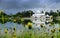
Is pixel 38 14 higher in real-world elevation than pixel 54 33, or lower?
higher

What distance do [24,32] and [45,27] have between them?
27 cm

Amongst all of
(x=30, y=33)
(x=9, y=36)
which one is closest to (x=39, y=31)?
(x=30, y=33)

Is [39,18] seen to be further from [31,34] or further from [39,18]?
[31,34]

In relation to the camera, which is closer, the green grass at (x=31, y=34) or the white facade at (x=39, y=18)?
the green grass at (x=31, y=34)

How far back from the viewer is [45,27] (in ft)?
8.66

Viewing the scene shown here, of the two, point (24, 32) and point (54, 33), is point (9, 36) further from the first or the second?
point (54, 33)

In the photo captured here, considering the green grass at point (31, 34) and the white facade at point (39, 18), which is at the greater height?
the white facade at point (39, 18)

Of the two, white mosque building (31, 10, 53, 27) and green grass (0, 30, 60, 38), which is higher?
white mosque building (31, 10, 53, 27)

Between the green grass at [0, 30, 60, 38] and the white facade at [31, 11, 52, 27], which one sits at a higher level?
the white facade at [31, 11, 52, 27]

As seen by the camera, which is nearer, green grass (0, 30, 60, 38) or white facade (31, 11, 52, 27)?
green grass (0, 30, 60, 38)

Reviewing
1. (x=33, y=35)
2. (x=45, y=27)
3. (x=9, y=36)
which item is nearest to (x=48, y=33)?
(x=45, y=27)

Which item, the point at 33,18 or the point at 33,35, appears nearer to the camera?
the point at 33,35

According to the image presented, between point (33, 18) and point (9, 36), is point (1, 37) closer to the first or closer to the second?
point (9, 36)

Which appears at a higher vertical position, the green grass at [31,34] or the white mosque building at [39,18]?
the white mosque building at [39,18]
